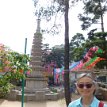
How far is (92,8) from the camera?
21531 millimetres

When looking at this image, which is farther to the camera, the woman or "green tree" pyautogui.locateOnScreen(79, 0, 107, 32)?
"green tree" pyautogui.locateOnScreen(79, 0, 107, 32)

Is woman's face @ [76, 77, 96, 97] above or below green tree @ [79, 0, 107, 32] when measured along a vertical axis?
below

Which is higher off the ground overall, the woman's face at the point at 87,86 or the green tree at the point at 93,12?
the green tree at the point at 93,12

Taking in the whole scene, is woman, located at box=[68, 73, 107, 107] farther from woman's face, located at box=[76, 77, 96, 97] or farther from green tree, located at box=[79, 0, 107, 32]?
green tree, located at box=[79, 0, 107, 32]

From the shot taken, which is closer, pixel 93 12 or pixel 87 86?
pixel 87 86

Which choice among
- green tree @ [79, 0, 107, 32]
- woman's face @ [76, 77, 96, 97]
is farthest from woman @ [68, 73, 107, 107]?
green tree @ [79, 0, 107, 32]

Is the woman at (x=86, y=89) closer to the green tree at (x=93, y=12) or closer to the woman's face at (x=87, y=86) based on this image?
the woman's face at (x=87, y=86)

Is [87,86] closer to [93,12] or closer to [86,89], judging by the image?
[86,89]

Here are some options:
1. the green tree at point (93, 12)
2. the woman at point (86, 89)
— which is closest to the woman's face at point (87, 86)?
the woman at point (86, 89)

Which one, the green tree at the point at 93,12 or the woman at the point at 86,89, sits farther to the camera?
the green tree at the point at 93,12

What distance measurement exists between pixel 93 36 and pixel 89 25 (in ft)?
6.34

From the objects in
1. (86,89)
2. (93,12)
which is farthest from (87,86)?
(93,12)

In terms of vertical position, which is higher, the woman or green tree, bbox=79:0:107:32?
green tree, bbox=79:0:107:32

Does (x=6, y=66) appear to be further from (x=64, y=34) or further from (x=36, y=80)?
(x=36, y=80)
